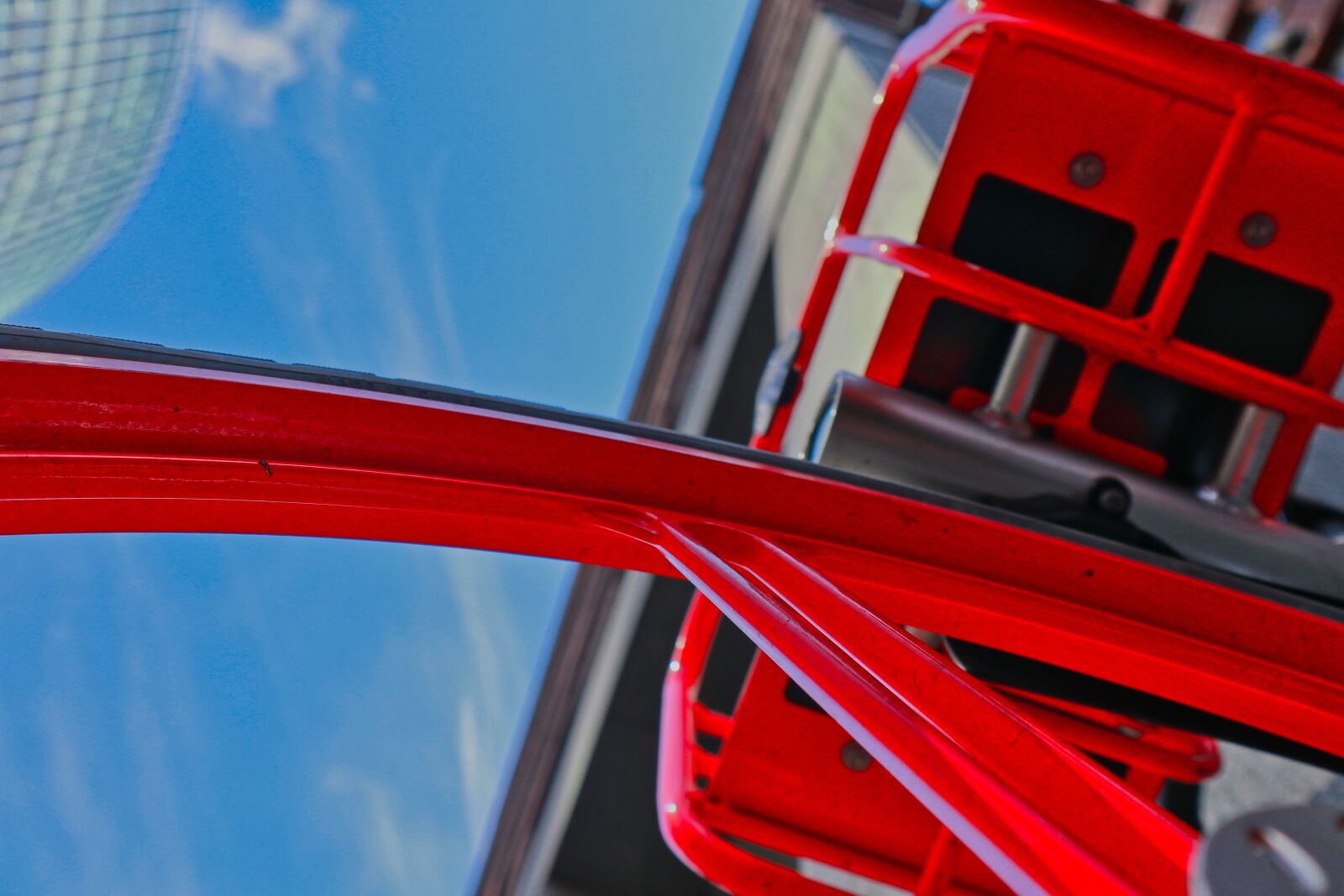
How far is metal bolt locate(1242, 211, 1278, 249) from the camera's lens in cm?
188

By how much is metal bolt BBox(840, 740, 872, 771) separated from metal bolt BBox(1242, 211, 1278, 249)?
4.12 ft

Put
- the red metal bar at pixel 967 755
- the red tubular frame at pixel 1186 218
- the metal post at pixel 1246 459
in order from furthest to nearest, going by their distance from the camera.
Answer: the metal post at pixel 1246 459 < the red tubular frame at pixel 1186 218 < the red metal bar at pixel 967 755

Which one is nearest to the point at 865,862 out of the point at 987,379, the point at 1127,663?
the point at 1127,663

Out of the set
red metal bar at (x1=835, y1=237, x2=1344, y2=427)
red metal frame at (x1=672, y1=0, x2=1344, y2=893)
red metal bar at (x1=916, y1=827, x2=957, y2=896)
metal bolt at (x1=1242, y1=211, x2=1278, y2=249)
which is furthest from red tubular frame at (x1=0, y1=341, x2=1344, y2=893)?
metal bolt at (x1=1242, y1=211, x2=1278, y2=249)

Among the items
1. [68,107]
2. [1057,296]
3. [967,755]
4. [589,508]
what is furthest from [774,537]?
[68,107]

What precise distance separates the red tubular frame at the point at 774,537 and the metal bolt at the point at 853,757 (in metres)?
0.75

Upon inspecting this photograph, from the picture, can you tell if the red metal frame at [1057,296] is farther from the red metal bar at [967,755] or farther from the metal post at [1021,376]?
the red metal bar at [967,755]

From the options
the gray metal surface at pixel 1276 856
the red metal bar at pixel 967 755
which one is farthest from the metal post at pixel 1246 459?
the gray metal surface at pixel 1276 856

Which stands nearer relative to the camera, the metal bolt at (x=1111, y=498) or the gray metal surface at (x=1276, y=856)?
the gray metal surface at (x=1276, y=856)

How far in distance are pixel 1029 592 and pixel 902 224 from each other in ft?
9.60

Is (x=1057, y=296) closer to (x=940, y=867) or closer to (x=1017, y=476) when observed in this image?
(x=1017, y=476)

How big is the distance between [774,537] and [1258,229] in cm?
134

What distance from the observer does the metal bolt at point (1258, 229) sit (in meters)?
1.88

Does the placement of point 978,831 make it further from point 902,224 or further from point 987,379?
point 902,224
